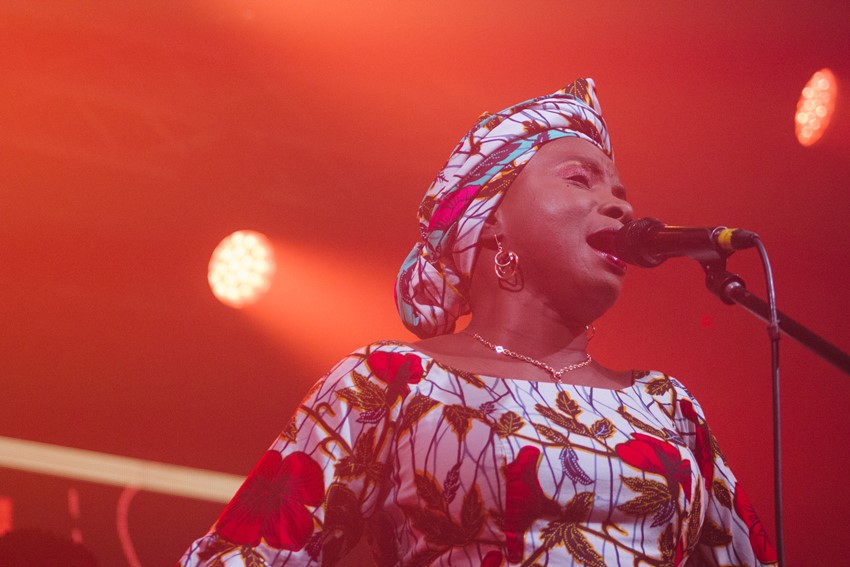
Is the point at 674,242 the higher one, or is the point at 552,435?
the point at 674,242

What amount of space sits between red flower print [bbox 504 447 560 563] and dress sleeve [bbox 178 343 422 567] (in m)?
0.23

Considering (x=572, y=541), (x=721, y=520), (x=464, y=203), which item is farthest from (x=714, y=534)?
(x=464, y=203)

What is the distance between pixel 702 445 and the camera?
1.52 metres

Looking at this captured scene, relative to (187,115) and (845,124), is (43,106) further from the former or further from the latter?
(845,124)

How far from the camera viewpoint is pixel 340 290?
3314 mm

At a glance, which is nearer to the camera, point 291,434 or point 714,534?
point 291,434

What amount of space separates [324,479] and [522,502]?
1.10 ft

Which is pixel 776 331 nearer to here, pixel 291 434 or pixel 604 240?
pixel 604 240

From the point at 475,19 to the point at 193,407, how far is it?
1.94 metres

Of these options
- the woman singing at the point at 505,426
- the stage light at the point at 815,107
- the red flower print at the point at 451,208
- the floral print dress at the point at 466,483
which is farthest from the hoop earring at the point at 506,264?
the stage light at the point at 815,107

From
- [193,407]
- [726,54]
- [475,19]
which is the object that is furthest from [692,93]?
[193,407]

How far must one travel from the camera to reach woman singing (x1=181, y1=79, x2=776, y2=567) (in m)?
1.23

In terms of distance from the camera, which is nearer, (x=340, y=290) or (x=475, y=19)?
(x=475, y=19)

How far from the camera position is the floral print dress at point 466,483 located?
1.22 m
